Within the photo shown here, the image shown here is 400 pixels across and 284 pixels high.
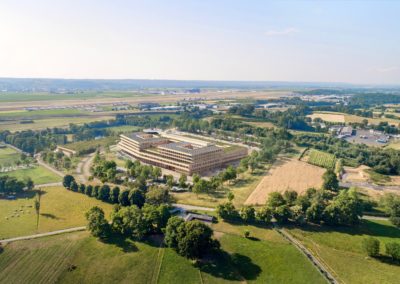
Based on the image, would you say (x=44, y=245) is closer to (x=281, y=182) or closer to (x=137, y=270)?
(x=137, y=270)

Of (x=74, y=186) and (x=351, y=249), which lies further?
(x=74, y=186)

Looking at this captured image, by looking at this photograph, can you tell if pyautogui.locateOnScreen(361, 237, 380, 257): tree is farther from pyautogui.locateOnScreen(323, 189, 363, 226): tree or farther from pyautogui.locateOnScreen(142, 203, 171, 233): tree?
pyautogui.locateOnScreen(142, 203, 171, 233): tree

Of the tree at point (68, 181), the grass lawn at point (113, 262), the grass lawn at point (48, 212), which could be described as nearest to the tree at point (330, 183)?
the grass lawn at point (113, 262)

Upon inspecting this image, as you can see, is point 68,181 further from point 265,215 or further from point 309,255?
point 309,255

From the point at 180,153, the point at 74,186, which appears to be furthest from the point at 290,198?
the point at 74,186

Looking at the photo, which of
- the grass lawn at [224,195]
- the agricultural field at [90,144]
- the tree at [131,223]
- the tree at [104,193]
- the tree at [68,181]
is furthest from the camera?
the agricultural field at [90,144]

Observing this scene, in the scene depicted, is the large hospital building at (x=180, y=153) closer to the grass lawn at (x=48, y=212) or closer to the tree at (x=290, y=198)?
the grass lawn at (x=48, y=212)
